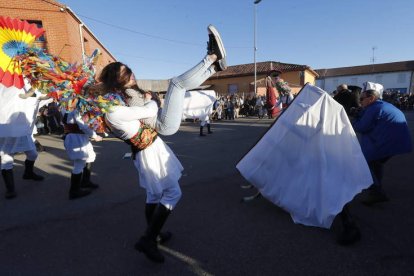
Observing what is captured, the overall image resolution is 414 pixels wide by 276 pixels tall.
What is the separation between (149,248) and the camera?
2.39 metres

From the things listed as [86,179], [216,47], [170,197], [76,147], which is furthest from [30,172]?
[216,47]

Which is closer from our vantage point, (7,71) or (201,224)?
(7,71)

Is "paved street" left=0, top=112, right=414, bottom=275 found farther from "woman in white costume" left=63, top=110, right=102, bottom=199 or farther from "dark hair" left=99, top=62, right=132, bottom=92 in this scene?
"dark hair" left=99, top=62, right=132, bottom=92

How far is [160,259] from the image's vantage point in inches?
95.9

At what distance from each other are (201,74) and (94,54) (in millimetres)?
1362

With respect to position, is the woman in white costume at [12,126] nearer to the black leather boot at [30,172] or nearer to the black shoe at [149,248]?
the black leather boot at [30,172]

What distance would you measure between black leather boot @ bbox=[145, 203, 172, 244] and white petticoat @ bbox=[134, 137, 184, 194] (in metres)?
0.27

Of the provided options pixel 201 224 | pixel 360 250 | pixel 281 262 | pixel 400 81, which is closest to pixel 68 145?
pixel 201 224

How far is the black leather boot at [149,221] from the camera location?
8.55ft

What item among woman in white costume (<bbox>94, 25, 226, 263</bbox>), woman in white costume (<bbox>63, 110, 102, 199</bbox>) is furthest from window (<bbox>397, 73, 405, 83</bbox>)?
woman in white costume (<bbox>94, 25, 226, 263</bbox>)

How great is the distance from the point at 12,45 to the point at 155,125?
1.37 metres

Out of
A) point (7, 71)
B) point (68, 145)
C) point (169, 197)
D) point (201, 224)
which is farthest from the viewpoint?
point (68, 145)

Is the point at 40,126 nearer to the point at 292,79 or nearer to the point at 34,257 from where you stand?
the point at 34,257

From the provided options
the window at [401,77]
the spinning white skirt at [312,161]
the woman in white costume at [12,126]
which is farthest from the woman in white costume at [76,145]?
the window at [401,77]
